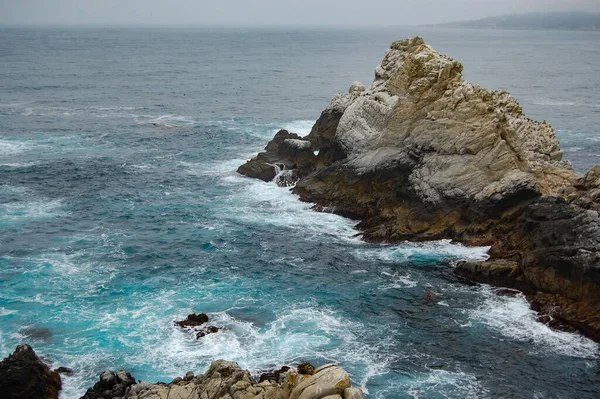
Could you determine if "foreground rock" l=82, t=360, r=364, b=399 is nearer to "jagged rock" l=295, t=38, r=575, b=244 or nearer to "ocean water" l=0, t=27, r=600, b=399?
"ocean water" l=0, t=27, r=600, b=399

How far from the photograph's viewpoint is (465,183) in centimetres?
5688

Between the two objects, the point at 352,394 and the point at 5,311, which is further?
the point at 5,311

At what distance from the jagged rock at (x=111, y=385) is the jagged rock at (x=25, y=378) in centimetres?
247

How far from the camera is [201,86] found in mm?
150125

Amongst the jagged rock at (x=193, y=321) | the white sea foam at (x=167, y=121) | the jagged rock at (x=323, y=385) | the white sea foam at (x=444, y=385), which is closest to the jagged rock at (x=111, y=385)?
the jagged rock at (x=193, y=321)

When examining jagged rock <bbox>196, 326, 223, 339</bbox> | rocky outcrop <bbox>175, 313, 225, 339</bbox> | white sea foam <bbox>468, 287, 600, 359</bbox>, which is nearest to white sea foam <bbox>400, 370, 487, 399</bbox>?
white sea foam <bbox>468, 287, 600, 359</bbox>

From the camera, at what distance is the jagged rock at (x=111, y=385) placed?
3488cm

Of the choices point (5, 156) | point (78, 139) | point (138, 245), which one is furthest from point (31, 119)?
point (138, 245)

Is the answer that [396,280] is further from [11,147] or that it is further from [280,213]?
→ [11,147]

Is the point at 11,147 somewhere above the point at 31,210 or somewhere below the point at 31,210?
above

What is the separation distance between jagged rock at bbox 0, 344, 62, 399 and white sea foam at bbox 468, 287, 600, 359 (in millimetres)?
27929

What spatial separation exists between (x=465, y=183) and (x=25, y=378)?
3829 cm

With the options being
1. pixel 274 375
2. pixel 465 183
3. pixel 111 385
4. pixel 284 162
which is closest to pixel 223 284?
pixel 274 375

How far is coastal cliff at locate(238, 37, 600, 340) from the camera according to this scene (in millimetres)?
46844
